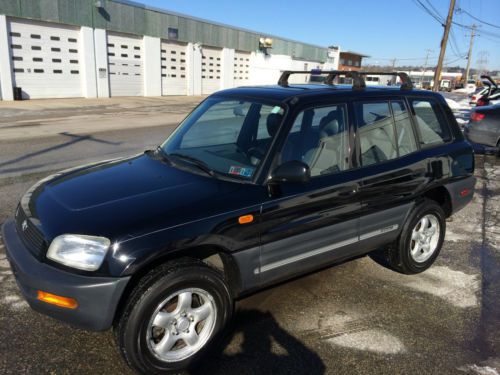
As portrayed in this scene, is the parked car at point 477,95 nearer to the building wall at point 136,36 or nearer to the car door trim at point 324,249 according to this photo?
the building wall at point 136,36

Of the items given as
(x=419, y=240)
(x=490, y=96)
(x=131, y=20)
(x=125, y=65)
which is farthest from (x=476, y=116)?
(x=131, y=20)

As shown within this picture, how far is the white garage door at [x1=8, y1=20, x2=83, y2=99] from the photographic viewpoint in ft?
68.8

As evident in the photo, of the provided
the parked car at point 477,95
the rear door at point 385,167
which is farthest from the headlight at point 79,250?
the parked car at point 477,95

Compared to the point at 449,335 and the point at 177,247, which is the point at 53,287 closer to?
the point at 177,247

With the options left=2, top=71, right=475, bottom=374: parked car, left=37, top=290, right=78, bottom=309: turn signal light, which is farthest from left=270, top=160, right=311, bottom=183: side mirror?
left=37, top=290, right=78, bottom=309: turn signal light

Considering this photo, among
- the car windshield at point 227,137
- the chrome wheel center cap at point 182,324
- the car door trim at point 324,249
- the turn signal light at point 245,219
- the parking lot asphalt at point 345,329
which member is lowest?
the parking lot asphalt at point 345,329

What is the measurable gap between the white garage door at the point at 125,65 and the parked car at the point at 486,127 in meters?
21.0

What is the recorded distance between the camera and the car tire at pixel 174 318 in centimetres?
244

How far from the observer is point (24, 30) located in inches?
824

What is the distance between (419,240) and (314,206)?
1.59 meters

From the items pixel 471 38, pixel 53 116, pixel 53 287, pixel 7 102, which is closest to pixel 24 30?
pixel 7 102

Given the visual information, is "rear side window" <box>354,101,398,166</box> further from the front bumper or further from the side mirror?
the front bumper

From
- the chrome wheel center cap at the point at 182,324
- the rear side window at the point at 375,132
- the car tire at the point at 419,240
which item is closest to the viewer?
the chrome wheel center cap at the point at 182,324

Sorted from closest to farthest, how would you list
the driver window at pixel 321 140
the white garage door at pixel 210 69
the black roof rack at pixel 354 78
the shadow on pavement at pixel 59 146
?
the driver window at pixel 321 140, the black roof rack at pixel 354 78, the shadow on pavement at pixel 59 146, the white garage door at pixel 210 69
